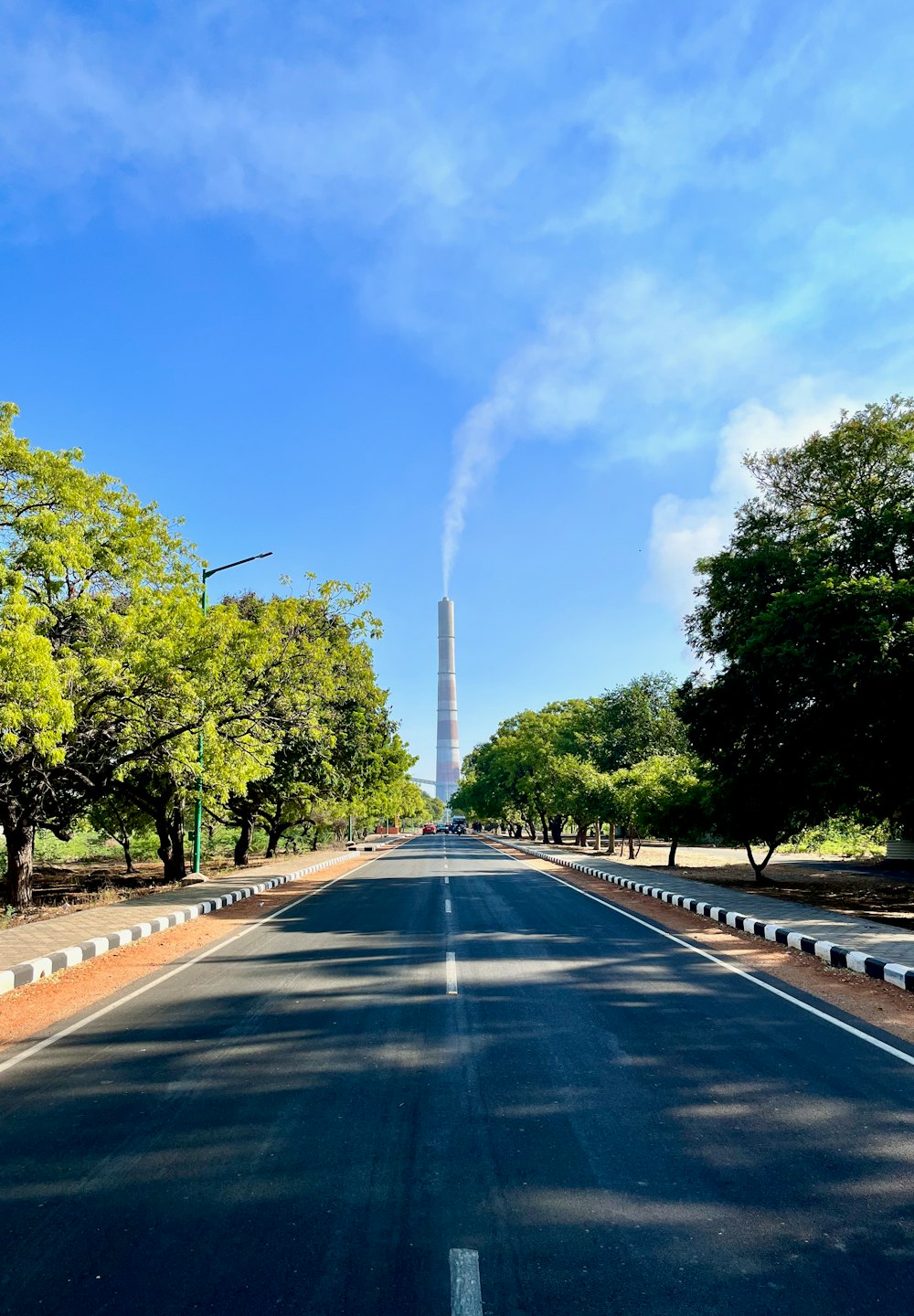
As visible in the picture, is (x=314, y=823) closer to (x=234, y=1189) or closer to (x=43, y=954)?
(x=43, y=954)

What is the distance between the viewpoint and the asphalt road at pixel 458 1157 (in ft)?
10.5

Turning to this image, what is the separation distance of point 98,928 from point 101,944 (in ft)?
5.47

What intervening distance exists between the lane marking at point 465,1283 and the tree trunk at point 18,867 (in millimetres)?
17790

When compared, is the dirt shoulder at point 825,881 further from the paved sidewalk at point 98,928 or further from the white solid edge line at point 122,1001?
the paved sidewalk at point 98,928

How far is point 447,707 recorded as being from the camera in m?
196

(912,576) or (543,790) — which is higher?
(912,576)

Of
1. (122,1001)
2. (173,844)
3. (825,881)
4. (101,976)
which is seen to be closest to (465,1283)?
(122,1001)

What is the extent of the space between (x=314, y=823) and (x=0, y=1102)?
3658 centimetres

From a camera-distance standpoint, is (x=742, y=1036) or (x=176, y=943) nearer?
(x=742, y=1036)

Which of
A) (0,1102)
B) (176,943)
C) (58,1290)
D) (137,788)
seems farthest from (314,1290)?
(137,788)

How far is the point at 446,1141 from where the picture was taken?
4500mm

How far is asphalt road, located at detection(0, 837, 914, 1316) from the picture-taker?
321 cm

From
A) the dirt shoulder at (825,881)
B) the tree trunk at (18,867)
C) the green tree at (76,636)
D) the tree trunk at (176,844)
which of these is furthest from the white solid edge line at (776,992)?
the tree trunk at (176,844)

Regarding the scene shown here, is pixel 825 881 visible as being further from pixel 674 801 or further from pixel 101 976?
pixel 101 976
